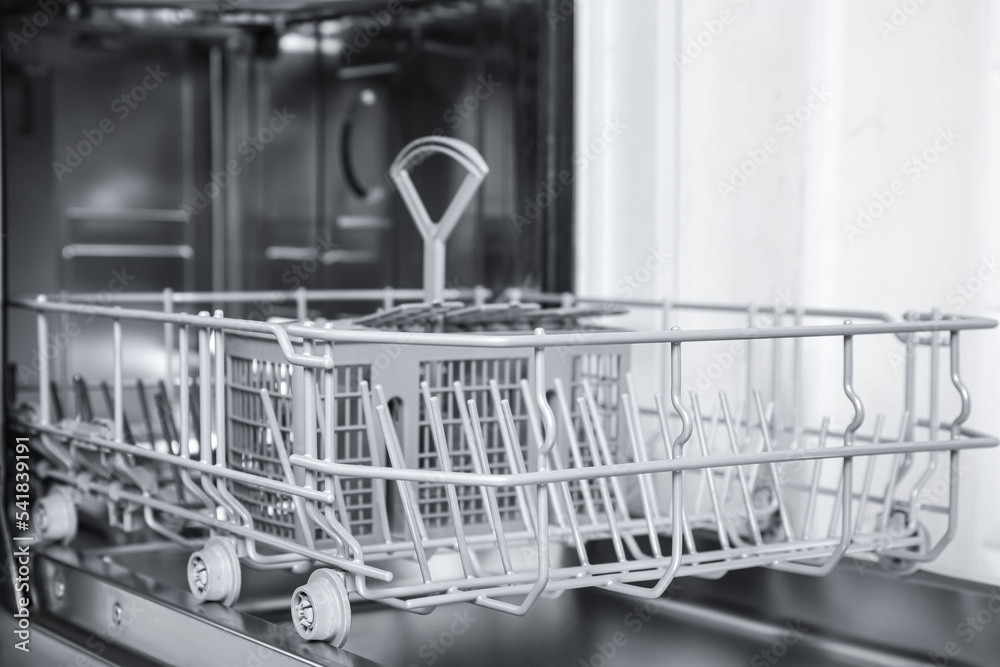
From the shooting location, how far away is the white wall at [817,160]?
135 cm

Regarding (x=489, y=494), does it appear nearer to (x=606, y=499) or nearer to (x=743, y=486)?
(x=606, y=499)

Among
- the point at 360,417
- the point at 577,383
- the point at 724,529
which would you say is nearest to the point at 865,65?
the point at 577,383

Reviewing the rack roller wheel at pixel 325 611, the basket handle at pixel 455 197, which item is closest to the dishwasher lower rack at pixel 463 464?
the rack roller wheel at pixel 325 611

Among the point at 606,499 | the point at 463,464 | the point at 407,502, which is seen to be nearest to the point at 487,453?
the point at 463,464

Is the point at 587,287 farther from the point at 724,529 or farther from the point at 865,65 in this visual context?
the point at 724,529

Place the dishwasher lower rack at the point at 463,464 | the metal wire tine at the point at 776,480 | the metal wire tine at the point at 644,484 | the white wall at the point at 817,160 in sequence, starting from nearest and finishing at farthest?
the dishwasher lower rack at the point at 463,464 → the metal wire tine at the point at 644,484 → the metal wire tine at the point at 776,480 → the white wall at the point at 817,160

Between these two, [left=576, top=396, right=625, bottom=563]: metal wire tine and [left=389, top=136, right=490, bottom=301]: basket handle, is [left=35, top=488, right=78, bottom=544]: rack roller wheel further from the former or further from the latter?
[left=576, top=396, right=625, bottom=563]: metal wire tine

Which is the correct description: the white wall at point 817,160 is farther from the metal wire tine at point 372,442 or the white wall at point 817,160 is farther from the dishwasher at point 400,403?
the metal wire tine at point 372,442

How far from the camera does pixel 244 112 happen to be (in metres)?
2.13

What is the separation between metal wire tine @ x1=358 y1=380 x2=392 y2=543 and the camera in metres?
1.07

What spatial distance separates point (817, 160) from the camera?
149cm

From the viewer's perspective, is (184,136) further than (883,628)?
Answer: Yes

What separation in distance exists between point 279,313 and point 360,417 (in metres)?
1.03

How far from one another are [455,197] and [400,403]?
241 millimetres
